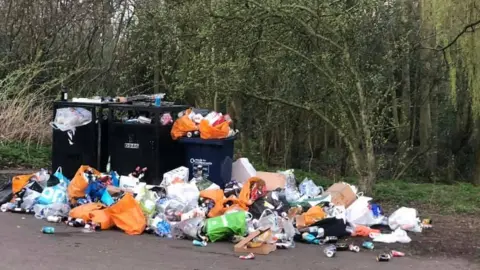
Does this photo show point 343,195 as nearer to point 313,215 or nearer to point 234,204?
point 313,215

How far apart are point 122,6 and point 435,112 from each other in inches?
398

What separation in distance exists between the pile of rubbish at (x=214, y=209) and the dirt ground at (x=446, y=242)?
16 centimetres

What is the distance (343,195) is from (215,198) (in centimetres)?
170

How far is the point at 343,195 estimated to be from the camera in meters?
7.86

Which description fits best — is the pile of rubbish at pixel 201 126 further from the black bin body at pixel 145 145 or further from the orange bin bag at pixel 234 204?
the orange bin bag at pixel 234 204

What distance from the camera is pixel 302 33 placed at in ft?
29.7

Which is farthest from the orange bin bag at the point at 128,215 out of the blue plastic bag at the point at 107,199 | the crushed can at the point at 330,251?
the crushed can at the point at 330,251

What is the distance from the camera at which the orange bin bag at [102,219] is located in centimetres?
691

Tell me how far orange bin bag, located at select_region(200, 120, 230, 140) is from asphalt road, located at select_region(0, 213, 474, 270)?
1991mm

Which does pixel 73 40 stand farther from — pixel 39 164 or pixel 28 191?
pixel 28 191

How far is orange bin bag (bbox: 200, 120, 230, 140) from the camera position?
8.23 metres

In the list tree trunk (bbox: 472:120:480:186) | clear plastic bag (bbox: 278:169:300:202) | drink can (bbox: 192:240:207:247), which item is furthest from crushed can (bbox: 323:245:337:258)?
tree trunk (bbox: 472:120:480:186)

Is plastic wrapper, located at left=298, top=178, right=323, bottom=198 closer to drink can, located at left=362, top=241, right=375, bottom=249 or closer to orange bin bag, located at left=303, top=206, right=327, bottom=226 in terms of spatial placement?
orange bin bag, located at left=303, top=206, right=327, bottom=226

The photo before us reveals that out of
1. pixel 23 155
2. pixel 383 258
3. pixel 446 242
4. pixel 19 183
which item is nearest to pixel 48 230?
pixel 19 183
